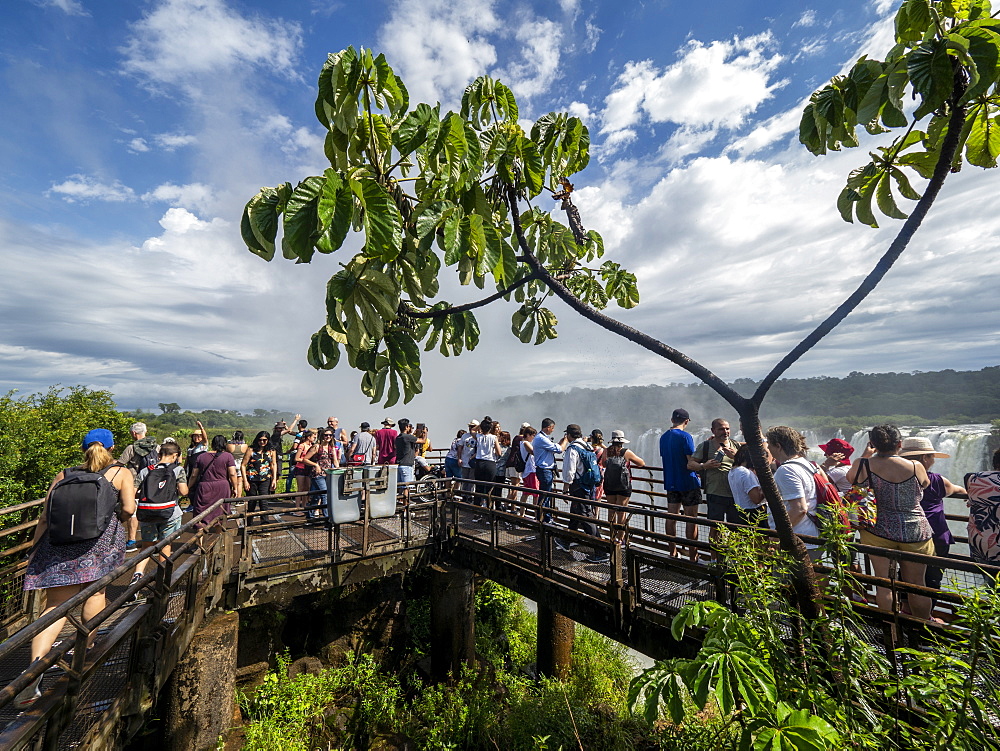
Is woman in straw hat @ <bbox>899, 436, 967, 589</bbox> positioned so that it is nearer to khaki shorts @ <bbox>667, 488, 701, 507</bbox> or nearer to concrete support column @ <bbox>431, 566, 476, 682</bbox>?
khaki shorts @ <bbox>667, 488, 701, 507</bbox>

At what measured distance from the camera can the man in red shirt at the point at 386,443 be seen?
30.4 feet

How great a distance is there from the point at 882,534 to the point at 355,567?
21.2ft

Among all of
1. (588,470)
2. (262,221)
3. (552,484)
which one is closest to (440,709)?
(552,484)

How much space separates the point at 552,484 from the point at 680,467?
93.6 inches

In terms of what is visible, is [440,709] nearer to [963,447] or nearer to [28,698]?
[28,698]

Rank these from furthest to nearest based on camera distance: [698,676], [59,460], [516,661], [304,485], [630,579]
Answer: [516,661]
[304,485]
[59,460]
[630,579]
[698,676]

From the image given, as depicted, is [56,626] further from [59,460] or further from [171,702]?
[59,460]

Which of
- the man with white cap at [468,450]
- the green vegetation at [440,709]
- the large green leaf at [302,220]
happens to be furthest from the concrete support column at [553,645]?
the large green leaf at [302,220]

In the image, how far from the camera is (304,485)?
29.1ft

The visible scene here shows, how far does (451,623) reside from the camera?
8.27 metres

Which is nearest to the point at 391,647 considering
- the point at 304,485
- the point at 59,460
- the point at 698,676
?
the point at 304,485

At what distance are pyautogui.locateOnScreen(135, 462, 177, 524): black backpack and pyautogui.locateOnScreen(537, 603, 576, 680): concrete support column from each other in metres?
6.10

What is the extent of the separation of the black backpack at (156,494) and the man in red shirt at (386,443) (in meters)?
3.90

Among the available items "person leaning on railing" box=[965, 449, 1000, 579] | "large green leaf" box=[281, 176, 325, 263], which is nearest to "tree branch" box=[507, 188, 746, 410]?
"large green leaf" box=[281, 176, 325, 263]
